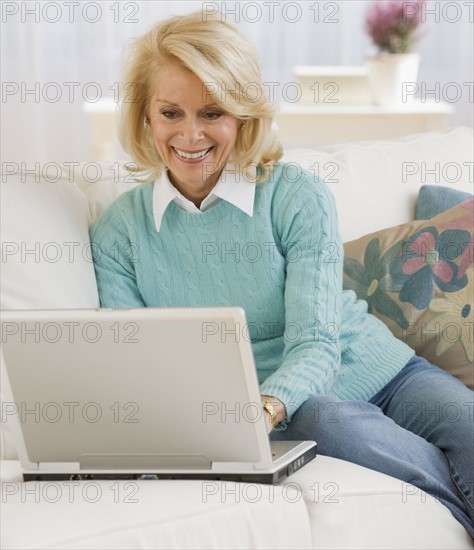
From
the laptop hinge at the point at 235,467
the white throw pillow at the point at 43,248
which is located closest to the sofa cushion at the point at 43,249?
the white throw pillow at the point at 43,248

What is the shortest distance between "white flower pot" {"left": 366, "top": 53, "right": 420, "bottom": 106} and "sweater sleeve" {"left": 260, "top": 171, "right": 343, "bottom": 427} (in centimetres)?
184

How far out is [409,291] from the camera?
2131 millimetres

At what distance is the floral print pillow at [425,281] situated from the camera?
2.09 meters

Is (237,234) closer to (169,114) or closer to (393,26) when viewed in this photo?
(169,114)

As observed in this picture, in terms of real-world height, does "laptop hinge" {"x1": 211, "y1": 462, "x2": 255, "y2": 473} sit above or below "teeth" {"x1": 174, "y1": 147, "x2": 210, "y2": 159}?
below

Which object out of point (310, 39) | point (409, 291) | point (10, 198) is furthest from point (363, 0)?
point (10, 198)

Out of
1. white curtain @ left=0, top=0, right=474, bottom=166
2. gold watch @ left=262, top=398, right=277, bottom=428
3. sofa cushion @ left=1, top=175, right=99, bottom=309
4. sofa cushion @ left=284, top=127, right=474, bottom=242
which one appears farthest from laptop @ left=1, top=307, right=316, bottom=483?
white curtain @ left=0, top=0, right=474, bottom=166

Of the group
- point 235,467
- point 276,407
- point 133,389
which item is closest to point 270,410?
point 276,407

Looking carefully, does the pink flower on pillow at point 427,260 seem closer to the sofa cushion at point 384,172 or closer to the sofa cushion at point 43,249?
the sofa cushion at point 384,172

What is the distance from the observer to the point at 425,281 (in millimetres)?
2123

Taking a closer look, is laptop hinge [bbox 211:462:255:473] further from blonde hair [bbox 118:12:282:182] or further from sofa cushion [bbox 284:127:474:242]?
sofa cushion [bbox 284:127:474:242]

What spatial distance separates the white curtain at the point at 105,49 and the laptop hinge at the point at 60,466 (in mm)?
3164

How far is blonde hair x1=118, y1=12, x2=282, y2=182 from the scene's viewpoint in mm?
1844

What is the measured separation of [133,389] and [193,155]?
633 mm
